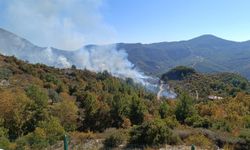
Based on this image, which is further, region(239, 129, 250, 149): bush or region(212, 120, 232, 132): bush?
Result: region(212, 120, 232, 132): bush

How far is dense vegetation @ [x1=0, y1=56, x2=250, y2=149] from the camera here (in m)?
15.5

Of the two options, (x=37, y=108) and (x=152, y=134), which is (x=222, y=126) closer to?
(x=152, y=134)

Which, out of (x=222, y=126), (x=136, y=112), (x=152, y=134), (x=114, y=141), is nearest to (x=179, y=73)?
(x=136, y=112)

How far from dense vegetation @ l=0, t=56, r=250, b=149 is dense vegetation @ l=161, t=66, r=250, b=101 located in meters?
35.6

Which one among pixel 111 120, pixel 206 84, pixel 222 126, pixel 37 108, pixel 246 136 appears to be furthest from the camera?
pixel 206 84

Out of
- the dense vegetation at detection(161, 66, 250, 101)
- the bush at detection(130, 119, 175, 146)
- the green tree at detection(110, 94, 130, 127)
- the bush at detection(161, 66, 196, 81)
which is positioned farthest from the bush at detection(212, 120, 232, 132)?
the bush at detection(161, 66, 196, 81)

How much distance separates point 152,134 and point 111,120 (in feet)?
62.5

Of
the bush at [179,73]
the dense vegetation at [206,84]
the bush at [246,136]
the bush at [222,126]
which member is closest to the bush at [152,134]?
the bush at [246,136]

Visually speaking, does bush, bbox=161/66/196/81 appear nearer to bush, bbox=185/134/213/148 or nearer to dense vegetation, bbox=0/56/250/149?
dense vegetation, bbox=0/56/250/149

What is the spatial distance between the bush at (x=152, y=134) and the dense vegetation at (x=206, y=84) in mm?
64018

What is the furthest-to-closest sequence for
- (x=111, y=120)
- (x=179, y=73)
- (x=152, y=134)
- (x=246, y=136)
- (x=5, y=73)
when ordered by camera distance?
1. (x=179, y=73)
2. (x=5, y=73)
3. (x=111, y=120)
4. (x=246, y=136)
5. (x=152, y=134)

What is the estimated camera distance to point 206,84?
106 metres

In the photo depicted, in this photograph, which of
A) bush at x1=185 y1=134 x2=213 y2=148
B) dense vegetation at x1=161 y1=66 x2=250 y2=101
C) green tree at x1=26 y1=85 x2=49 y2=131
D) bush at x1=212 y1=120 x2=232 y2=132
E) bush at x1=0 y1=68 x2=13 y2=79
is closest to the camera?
bush at x1=185 y1=134 x2=213 y2=148

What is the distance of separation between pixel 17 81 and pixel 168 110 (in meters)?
29.7
